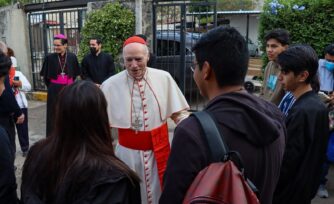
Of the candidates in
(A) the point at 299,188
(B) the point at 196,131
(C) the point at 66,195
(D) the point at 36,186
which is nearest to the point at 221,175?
(B) the point at 196,131

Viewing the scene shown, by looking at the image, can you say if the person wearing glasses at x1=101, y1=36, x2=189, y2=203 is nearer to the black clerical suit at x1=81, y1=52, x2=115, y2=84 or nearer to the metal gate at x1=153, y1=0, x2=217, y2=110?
the black clerical suit at x1=81, y1=52, x2=115, y2=84

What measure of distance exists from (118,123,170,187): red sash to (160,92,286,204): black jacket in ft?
5.50

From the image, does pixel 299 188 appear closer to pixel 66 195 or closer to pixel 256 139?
pixel 256 139

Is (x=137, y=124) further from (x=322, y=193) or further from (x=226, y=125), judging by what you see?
(x=322, y=193)

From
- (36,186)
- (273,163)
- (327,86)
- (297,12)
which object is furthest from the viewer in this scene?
(297,12)

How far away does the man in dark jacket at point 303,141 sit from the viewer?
7.89 feet

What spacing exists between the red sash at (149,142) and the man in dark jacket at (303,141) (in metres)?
1.11

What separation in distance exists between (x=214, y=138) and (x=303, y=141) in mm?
1167

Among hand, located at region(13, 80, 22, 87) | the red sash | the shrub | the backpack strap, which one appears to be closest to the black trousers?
hand, located at region(13, 80, 22, 87)

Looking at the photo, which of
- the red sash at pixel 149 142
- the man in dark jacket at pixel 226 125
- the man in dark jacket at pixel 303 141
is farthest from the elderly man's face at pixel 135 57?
the man in dark jacket at pixel 226 125

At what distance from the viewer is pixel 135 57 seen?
3.22 metres

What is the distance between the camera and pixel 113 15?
8.19 m

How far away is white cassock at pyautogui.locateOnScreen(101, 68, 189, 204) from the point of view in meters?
3.27

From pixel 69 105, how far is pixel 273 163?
0.93 metres
